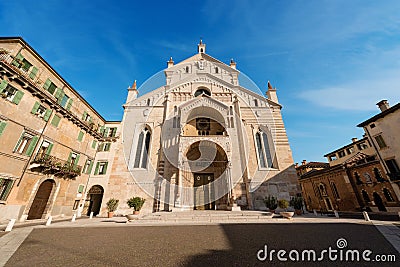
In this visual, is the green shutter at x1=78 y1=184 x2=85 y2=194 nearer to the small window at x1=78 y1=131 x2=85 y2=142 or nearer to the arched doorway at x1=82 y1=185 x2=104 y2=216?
the arched doorway at x1=82 y1=185 x2=104 y2=216

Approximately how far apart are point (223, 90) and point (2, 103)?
2103cm

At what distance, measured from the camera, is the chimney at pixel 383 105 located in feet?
65.0

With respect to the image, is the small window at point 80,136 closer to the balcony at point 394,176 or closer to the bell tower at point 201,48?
the bell tower at point 201,48

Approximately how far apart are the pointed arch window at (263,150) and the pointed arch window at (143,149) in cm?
1293

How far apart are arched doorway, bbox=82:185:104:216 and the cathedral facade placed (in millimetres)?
1140

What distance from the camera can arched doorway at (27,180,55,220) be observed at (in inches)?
556

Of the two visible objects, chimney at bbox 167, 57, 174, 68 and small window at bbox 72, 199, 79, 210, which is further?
chimney at bbox 167, 57, 174, 68

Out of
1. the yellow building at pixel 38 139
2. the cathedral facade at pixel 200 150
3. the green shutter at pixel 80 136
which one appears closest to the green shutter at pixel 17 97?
the yellow building at pixel 38 139

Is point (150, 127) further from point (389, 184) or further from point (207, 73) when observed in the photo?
point (389, 184)

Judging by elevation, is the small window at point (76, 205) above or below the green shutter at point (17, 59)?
below

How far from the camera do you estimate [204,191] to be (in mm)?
16281

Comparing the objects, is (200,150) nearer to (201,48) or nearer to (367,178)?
(201,48)

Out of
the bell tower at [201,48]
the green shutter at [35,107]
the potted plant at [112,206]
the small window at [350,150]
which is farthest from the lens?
the small window at [350,150]

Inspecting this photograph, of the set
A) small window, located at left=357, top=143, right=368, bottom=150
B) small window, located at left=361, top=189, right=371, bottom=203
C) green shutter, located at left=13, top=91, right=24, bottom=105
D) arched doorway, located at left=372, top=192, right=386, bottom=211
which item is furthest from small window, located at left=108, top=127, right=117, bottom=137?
small window, located at left=357, top=143, right=368, bottom=150
